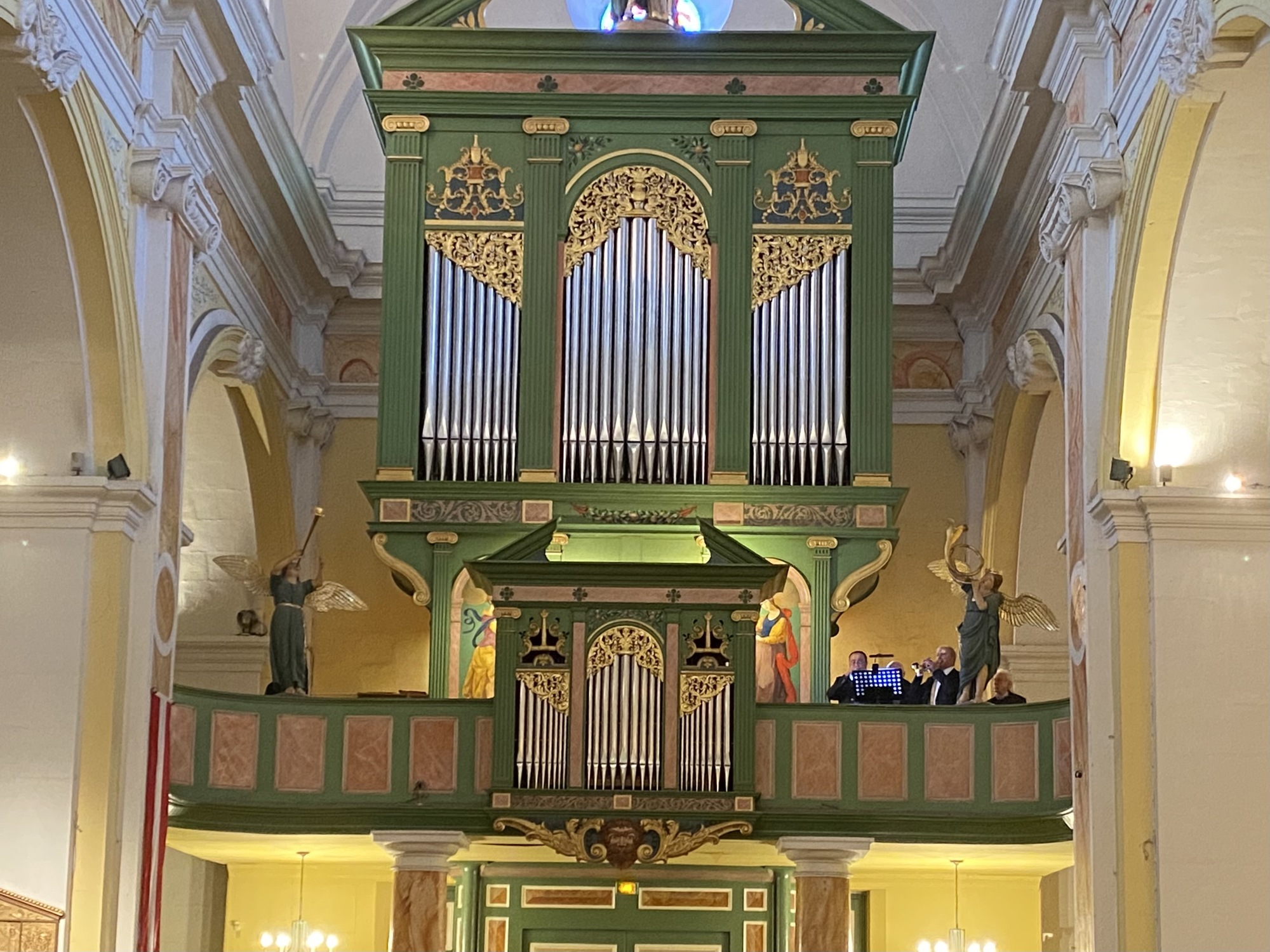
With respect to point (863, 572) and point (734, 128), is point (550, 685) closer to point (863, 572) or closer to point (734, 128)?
point (863, 572)

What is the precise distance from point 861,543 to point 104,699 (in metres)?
6.31

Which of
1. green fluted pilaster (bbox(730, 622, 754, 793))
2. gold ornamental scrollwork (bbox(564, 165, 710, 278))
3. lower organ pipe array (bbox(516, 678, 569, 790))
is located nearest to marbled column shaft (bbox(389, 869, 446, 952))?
lower organ pipe array (bbox(516, 678, 569, 790))

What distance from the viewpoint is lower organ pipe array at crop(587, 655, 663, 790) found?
683 inches

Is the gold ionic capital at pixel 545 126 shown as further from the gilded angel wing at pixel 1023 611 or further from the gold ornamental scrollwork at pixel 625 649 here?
the gilded angel wing at pixel 1023 611

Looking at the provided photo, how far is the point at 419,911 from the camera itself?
1747 centimetres

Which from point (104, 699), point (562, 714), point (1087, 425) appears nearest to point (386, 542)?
point (562, 714)

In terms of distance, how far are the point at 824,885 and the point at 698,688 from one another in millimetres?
1807

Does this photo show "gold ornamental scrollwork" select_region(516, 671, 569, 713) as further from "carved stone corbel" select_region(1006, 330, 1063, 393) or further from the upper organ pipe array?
"carved stone corbel" select_region(1006, 330, 1063, 393)

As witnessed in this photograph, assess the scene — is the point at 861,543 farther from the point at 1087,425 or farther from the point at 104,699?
the point at 104,699

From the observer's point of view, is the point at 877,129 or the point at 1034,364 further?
the point at 1034,364

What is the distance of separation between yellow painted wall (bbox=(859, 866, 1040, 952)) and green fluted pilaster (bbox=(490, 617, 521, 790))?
5.03 m

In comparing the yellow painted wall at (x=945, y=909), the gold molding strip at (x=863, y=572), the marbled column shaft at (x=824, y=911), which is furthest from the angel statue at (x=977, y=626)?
the yellow painted wall at (x=945, y=909)

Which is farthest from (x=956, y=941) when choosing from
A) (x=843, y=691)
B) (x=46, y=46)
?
(x=46, y=46)

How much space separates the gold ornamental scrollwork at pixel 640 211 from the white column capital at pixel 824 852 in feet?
16.4
